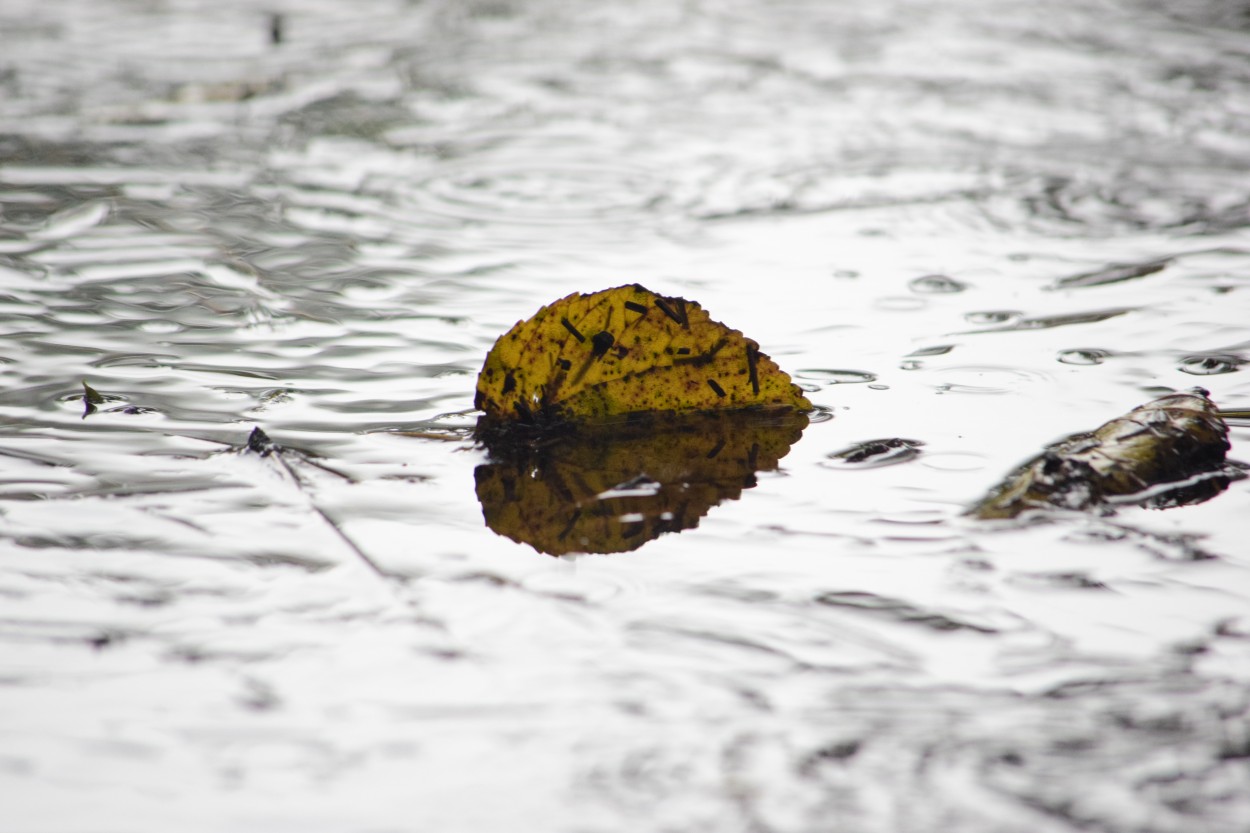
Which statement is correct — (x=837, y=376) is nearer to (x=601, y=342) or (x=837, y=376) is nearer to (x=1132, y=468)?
(x=601, y=342)

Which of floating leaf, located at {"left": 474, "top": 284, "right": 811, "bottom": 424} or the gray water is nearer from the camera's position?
the gray water

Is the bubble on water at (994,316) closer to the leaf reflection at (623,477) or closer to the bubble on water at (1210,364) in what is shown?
the bubble on water at (1210,364)

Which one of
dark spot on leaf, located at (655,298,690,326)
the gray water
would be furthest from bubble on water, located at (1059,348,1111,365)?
dark spot on leaf, located at (655,298,690,326)

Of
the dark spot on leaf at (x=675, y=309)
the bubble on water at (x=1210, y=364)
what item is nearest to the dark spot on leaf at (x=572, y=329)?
the dark spot on leaf at (x=675, y=309)

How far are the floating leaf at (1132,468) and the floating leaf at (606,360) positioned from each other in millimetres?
415

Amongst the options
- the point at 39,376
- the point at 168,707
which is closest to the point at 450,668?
the point at 168,707

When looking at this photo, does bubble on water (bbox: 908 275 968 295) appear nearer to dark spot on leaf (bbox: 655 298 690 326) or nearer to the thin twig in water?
dark spot on leaf (bbox: 655 298 690 326)

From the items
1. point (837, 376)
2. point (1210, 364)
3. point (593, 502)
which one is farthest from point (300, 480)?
point (1210, 364)

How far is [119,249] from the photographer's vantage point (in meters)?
2.43

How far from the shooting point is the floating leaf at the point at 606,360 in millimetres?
1563

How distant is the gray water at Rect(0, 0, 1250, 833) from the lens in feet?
3.07

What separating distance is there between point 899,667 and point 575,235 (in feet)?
5.81

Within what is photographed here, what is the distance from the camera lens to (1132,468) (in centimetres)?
136

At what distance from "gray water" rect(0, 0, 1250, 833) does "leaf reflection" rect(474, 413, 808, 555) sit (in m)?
0.03
